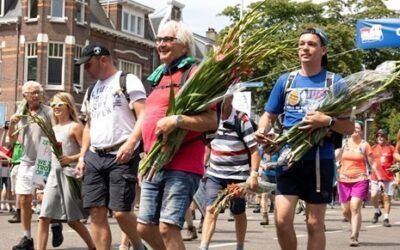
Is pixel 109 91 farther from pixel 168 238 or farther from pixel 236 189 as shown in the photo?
pixel 168 238

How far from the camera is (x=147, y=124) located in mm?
5805

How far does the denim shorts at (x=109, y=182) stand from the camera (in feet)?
21.8

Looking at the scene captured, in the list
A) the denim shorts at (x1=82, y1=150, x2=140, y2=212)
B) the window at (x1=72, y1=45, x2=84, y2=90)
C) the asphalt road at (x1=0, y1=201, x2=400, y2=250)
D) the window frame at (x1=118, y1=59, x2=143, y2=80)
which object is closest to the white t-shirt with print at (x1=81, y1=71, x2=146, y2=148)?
the denim shorts at (x1=82, y1=150, x2=140, y2=212)

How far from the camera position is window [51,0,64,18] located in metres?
40.0

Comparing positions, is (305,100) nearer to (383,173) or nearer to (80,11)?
(383,173)

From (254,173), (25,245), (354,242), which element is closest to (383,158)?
(354,242)

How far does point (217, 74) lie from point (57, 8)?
118 feet

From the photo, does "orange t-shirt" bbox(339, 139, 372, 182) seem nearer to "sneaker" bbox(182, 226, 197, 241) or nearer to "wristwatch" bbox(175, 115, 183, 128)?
"sneaker" bbox(182, 226, 197, 241)

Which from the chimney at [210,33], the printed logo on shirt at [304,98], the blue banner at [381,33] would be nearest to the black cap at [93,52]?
the printed logo on shirt at [304,98]

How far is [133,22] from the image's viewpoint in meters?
47.3

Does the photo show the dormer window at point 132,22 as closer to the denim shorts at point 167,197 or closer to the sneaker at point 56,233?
the sneaker at point 56,233

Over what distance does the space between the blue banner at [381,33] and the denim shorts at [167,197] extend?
28.9ft

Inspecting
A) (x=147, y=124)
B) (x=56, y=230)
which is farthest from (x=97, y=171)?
(x=56, y=230)

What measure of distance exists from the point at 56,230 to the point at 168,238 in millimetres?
3948
